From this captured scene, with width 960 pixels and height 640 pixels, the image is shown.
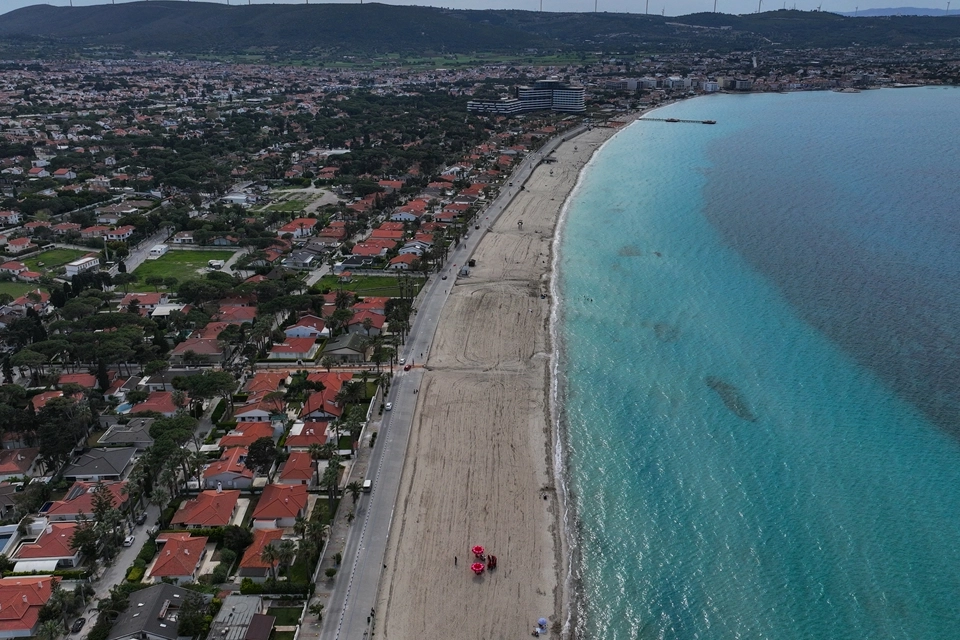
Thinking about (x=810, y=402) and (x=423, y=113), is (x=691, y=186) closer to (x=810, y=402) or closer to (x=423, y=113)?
(x=810, y=402)

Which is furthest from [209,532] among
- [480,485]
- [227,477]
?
[480,485]

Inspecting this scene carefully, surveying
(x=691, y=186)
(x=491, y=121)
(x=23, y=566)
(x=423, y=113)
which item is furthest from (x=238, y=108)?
(x=23, y=566)

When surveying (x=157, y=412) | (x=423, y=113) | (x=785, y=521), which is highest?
(x=423, y=113)

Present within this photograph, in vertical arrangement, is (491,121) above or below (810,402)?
above

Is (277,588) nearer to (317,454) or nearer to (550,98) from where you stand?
(317,454)

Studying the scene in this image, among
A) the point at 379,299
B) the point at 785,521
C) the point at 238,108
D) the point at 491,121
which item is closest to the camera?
the point at 785,521

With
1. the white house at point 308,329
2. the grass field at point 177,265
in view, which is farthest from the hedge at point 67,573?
the grass field at point 177,265

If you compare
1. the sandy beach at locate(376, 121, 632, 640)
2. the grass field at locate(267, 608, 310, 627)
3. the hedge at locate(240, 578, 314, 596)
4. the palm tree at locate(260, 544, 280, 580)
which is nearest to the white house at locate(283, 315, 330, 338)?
the sandy beach at locate(376, 121, 632, 640)
